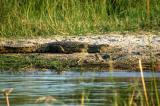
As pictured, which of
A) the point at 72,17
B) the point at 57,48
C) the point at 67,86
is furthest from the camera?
the point at 72,17

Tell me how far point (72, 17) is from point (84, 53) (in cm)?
397

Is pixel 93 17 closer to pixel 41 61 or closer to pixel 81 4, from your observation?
pixel 81 4

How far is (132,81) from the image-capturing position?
8.45 m

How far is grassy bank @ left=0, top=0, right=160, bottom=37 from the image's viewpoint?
552 inches

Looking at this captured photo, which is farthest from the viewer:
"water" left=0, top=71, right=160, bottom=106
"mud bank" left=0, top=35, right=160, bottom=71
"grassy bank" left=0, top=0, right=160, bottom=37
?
"grassy bank" left=0, top=0, right=160, bottom=37

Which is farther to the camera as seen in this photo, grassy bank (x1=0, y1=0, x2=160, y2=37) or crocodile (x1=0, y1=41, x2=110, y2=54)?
grassy bank (x1=0, y1=0, x2=160, y2=37)

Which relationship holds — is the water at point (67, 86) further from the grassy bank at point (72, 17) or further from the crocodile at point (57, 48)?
the grassy bank at point (72, 17)

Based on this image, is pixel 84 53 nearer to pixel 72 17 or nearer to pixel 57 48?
pixel 57 48

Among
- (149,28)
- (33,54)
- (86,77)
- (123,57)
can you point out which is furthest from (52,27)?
(86,77)

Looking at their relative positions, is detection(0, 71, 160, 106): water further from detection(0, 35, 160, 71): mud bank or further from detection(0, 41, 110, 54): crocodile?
detection(0, 41, 110, 54): crocodile

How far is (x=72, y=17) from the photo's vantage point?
47.2 feet

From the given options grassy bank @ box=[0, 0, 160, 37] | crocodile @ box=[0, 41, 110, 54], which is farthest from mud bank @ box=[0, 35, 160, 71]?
grassy bank @ box=[0, 0, 160, 37]

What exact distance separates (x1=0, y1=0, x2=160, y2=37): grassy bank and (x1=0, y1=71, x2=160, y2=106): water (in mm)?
4350

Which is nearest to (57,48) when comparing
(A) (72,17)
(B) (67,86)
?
(A) (72,17)
